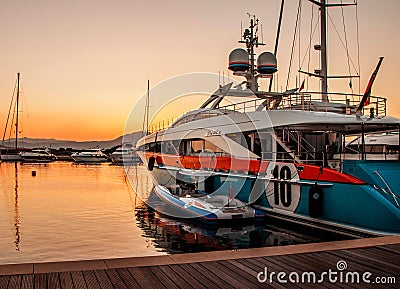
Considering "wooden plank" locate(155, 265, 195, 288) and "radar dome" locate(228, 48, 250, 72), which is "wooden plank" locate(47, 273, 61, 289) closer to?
"wooden plank" locate(155, 265, 195, 288)

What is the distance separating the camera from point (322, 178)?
49.1 ft

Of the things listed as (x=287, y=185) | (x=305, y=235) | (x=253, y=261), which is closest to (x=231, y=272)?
(x=253, y=261)

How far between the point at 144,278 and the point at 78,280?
0.77 meters

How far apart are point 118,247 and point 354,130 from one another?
1057 cm

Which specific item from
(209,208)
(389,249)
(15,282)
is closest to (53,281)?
(15,282)

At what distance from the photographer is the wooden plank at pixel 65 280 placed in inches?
206

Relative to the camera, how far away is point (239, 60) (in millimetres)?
23406

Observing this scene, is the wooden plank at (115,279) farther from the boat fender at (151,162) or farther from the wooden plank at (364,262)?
the boat fender at (151,162)

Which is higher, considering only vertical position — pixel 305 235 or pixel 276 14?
pixel 276 14

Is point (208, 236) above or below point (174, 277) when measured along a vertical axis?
below

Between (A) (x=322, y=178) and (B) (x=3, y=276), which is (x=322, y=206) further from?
(B) (x=3, y=276)

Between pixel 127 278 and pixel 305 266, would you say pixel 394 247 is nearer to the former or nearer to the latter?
pixel 305 266

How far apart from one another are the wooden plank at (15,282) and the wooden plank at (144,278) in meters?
1.29

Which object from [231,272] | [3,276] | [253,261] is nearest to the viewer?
[3,276]
